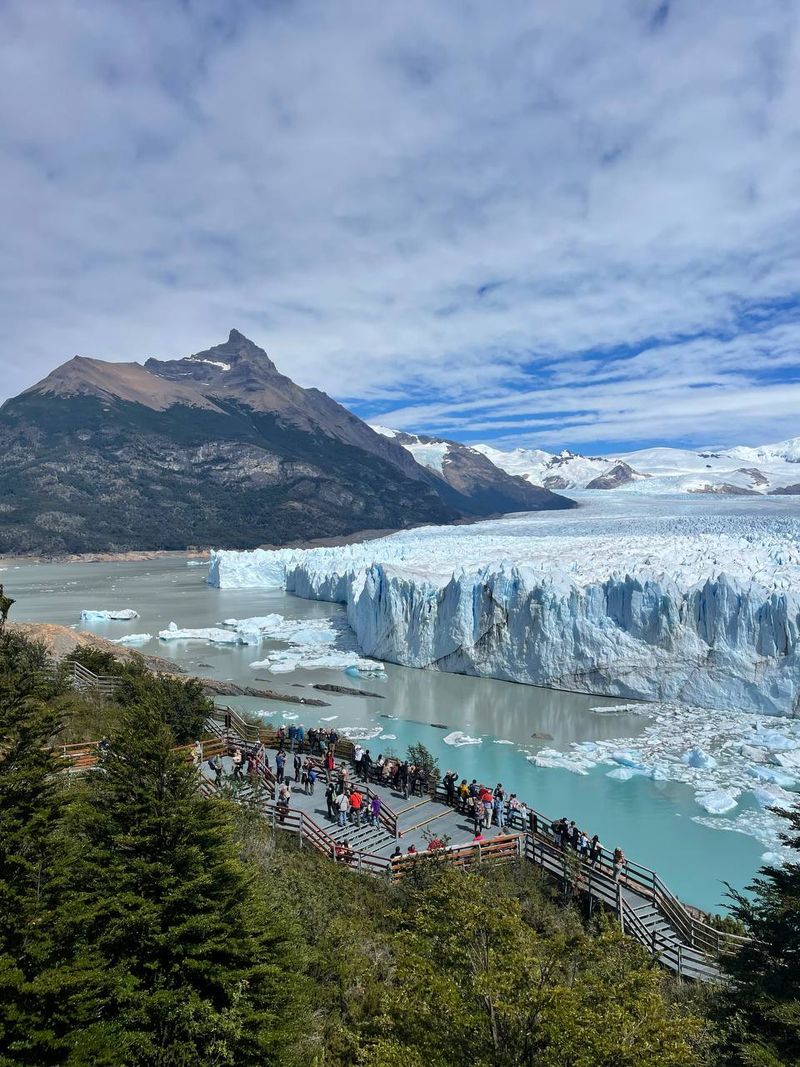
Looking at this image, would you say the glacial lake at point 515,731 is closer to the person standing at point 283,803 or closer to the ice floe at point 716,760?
the ice floe at point 716,760

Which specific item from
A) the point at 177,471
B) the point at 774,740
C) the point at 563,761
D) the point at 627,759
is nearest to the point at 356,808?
the point at 563,761

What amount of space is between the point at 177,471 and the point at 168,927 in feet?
388

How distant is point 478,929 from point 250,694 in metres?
18.1

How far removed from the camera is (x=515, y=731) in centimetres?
1830

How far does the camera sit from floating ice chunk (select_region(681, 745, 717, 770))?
→ 14734 millimetres

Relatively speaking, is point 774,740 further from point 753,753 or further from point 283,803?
point 283,803

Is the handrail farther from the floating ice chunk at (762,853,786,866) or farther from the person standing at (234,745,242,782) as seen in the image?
the person standing at (234,745,242,782)

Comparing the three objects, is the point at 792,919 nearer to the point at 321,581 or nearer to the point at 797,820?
→ the point at 797,820

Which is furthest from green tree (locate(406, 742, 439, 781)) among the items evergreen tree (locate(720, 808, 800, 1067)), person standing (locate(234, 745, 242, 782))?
evergreen tree (locate(720, 808, 800, 1067))

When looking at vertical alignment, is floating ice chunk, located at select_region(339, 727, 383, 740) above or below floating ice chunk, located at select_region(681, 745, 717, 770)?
below

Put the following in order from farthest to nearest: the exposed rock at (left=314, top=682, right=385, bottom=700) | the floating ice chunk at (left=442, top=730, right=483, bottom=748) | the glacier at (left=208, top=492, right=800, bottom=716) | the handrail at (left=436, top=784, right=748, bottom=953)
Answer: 1. the exposed rock at (left=314, top=682, right=385, bottom=700)
2. the glacier at (left=208, top=492, right=800, bottom=716)
3. the floating ice chunk at (left=442, top=730, right=483, bottom=748)
4. the handrail at (left=436, top=784, right=748, bottom=953)

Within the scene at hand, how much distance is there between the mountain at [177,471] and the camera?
304 feet

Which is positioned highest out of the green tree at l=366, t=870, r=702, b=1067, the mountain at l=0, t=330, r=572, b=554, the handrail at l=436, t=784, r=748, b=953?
the mountain at l=0, t=330, r=572, b=554

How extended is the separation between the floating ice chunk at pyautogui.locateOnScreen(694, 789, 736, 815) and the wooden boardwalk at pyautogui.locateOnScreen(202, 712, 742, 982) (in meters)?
3.70
